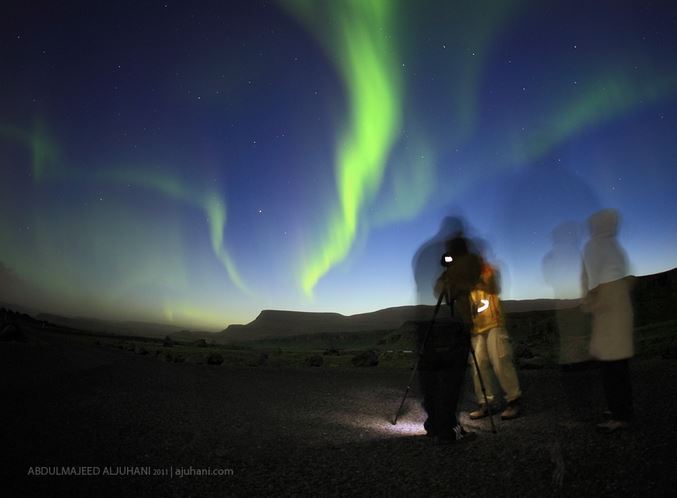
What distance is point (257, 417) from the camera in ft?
21.4

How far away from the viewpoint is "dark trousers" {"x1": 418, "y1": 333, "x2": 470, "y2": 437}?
190 inches

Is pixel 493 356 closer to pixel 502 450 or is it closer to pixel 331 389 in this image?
pixel 502 450

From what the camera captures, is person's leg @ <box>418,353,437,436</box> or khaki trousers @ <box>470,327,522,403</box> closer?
person's leg @ <box>418,353,437,436</box>

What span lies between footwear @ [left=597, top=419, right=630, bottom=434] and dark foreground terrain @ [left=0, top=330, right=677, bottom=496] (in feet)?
0.27

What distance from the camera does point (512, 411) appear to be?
5781 millimetres

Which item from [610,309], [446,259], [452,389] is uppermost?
[446,259]

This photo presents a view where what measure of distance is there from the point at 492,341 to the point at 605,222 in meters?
2.35

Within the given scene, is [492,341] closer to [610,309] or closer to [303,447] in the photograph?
[610,309]

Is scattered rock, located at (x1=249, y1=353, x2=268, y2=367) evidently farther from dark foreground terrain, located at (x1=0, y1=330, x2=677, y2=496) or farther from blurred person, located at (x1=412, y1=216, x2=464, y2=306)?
blurred person, located at (x1=412, y1=216, x2=464, y2=306)

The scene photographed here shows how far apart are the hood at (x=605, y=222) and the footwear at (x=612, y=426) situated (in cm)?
233

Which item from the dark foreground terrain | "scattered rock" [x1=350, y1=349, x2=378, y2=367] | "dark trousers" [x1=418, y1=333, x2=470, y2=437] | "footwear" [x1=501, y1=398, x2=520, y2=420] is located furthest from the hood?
"scattered rock" [x1=350, y1=349, x2=378, y2=367]

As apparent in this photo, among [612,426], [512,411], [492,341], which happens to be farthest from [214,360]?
[612,426]

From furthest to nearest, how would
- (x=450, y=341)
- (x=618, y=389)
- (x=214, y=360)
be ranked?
(x=214, y=360)
(x=450, y=341)
(x=618, y=389)

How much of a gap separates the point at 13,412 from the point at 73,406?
0.82 meters
